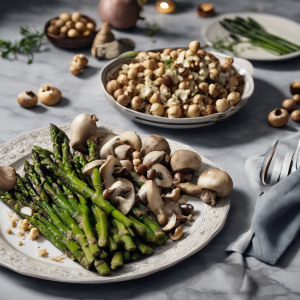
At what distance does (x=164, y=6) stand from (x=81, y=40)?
851 mm

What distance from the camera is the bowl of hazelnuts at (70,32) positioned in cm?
256

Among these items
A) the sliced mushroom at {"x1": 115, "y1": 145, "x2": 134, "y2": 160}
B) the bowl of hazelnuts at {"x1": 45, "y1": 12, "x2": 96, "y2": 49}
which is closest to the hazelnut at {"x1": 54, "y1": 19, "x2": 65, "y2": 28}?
the bowl of hazelnuts at {"x1": 45, "y1": 12, "x2": 96, "y2": 49}

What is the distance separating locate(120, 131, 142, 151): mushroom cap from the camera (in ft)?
5.29

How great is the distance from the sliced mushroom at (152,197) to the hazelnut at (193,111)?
22.9 inches

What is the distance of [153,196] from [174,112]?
23.2 inches

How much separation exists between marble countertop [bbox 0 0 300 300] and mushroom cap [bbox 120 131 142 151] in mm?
322

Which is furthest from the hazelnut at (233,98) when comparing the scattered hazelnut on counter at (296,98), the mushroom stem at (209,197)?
the mushroom stem at (209,197)

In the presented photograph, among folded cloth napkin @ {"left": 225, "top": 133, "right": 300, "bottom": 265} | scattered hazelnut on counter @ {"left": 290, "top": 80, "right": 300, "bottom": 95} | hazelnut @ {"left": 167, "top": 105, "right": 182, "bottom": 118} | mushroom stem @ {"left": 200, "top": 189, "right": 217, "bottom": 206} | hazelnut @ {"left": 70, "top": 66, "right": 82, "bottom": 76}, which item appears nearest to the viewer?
folded cloth napkin @ {"left": 225, "top": 133, "right": 300, "bottom": 265}

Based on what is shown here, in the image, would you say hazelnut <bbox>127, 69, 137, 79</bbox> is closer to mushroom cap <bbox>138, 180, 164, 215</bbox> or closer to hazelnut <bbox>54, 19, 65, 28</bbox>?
mushroom cap <bbox>138, 180, 164, 215</bbox>

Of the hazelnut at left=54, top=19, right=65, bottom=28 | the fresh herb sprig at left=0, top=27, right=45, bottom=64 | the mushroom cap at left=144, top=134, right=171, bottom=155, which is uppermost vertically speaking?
the mushroom cap at left=144, top=134, right=171, bottom=155

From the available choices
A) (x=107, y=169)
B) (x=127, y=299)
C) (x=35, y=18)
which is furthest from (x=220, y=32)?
(x=127, y=299)

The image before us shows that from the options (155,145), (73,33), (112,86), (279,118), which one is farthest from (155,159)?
(73,33)

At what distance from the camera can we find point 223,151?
1.83 meters

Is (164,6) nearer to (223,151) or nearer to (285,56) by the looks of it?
(285,56)
